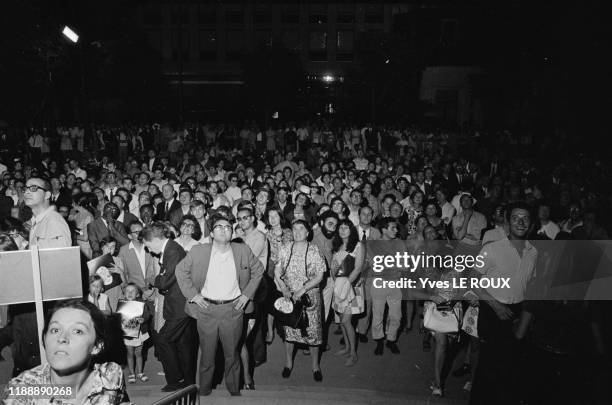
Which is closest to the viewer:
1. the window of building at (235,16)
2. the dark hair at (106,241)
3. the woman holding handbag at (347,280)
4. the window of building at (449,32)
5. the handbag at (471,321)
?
the handbag at (471,321)

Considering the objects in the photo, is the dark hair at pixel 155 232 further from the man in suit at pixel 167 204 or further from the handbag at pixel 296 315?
the man in suit at pixel 167 204

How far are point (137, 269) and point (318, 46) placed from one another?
5984 centimetres

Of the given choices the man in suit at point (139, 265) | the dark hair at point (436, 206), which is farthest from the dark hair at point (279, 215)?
the dark hair at point (436, 206)

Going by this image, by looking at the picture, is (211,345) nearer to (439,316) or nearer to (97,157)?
(439,316)

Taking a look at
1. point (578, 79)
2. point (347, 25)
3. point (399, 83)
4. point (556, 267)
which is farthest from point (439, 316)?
point (347, 25)

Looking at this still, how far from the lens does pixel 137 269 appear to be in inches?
260

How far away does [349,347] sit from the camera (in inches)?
276

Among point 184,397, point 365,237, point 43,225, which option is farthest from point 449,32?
point 184,397

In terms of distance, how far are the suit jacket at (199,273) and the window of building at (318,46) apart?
60.3m

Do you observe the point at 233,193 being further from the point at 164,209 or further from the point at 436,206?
the point at 436,206

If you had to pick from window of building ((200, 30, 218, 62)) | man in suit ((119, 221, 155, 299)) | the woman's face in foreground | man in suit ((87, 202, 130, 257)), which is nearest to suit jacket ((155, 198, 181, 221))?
man in suit ((87, 202, 130, 257))

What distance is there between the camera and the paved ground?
5625mm

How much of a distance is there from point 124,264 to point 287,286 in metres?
1.89

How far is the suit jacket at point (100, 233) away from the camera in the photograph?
27.0 feet
